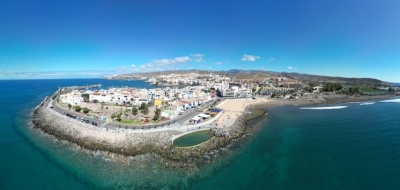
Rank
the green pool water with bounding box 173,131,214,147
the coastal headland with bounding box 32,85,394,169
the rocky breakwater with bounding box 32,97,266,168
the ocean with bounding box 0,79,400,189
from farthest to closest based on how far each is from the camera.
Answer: the green pool water with bounding box 173,131,214,147 → the coastal headland with bounding box 32,85,394,169 → the rocky breakwater with bounding box 32,97,266,168 → the ocean with bounding box 0,79,400,189

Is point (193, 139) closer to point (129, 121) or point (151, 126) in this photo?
point (151, 126)

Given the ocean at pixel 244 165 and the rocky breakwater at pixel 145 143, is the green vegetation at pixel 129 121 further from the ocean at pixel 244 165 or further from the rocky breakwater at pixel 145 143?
the ocean at pixel 244 165

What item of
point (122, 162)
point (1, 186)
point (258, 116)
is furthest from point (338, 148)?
point (1, 186)

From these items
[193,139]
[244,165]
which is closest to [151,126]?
[193,139]

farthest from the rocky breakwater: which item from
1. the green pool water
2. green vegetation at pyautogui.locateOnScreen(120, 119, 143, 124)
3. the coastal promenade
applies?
green vegetation at pyautogui.locateOnScreen(120, 119, 143, 124)

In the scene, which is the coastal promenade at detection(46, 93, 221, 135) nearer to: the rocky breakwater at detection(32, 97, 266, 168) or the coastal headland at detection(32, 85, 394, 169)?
the coastal headland at detection(32, 85, 394, 169)

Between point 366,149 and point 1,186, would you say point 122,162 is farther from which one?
point 366,149

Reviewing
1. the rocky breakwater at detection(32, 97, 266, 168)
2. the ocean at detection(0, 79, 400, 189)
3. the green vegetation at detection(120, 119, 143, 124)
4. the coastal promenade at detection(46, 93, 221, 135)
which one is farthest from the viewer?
the green vegetation at detection(120, 119, 143, 124)
